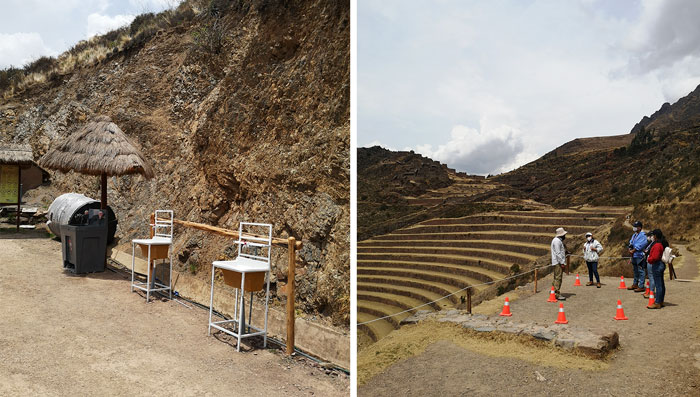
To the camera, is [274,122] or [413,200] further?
[274,122]

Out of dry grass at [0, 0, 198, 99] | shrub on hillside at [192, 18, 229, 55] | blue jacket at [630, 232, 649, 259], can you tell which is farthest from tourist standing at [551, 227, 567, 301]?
dry grass at [0, 0, 198, 99]

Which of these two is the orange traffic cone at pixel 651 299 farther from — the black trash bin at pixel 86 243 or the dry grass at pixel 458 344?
the black trash bin at pixel 86 243

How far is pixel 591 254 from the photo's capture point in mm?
2715

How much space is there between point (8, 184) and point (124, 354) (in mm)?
9041

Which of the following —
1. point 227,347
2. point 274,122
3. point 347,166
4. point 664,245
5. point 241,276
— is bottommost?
point 227,347

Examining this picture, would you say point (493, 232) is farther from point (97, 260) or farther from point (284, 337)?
point (97, 260)

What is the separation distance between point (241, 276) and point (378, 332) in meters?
1.38

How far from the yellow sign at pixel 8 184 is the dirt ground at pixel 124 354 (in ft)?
18.8

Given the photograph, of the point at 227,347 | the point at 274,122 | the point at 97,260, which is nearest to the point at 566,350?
the point at 227,347

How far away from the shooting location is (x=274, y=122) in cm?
630

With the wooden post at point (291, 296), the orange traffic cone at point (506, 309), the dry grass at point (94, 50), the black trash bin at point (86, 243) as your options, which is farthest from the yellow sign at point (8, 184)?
the orange traffic cone at point (506, 309)

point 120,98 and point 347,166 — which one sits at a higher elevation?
point 120,98

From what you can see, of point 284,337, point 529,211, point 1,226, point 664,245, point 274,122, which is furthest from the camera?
point 1,226

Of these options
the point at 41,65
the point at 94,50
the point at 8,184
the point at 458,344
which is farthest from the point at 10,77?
the point at 458,344
